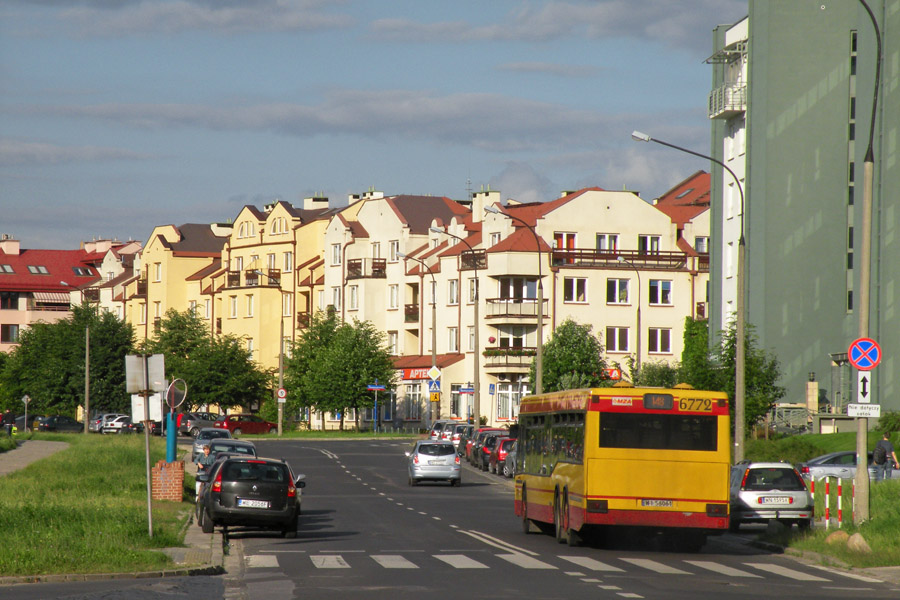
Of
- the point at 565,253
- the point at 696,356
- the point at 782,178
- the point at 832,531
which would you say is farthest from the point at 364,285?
the point at 832,531

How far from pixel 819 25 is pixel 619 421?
4767cm

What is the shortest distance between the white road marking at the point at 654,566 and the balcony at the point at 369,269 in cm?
7737

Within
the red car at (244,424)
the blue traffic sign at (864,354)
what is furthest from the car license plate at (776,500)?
the red car at (244,424)

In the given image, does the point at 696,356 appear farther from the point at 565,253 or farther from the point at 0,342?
the point at 0,342

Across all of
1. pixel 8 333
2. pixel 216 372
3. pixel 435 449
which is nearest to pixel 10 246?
pixel 8 333

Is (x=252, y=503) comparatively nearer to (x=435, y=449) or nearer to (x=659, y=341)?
(x=435, y=449)

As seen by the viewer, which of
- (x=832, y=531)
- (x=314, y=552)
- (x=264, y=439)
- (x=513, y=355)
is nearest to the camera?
(x=314, y=552)

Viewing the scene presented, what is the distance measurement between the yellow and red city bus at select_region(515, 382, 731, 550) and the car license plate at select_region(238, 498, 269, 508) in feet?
17.1

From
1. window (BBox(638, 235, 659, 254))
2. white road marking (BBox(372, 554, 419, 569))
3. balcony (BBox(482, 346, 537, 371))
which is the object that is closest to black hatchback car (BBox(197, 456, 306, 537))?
white road marking (BBox(372, 554, 419, 569))

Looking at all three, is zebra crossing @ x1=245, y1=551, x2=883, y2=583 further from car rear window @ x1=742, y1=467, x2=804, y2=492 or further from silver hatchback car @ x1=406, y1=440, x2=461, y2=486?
silver hatchback car @ x1=406, y1=440, x2=461, y2=486

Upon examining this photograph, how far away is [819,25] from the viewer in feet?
219

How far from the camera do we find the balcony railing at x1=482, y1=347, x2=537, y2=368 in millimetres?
85312

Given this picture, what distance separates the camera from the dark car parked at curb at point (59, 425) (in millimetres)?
93062

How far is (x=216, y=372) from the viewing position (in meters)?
98.1
